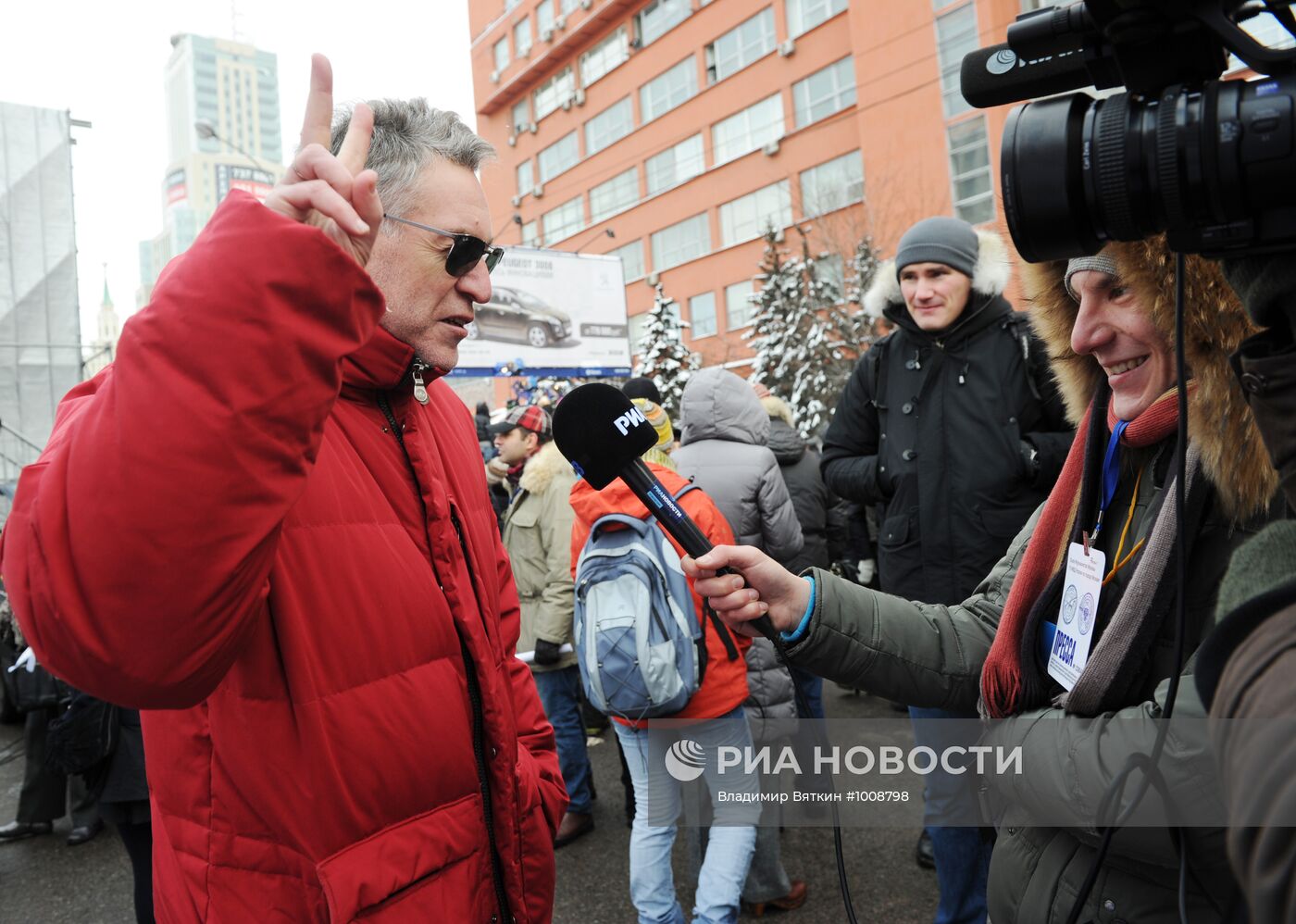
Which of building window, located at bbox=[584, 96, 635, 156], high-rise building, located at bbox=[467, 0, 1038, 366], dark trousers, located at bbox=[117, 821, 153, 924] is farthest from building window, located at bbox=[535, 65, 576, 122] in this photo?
dark trousers, located at bbox=[117, 821, 153, 924]

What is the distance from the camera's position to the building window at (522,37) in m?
40.8

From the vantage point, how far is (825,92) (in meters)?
28.3

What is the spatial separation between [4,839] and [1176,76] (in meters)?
6.52

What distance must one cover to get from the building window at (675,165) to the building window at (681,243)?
155 centimetres

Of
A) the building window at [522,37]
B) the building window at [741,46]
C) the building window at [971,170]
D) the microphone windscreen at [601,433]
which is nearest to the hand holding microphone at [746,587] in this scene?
the microphone windscreen at [601,433]

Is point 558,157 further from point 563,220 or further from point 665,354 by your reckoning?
point 665,354

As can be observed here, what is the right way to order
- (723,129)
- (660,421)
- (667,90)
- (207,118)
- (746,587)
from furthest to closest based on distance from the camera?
(207,118) < (667,90) < (723,129) < (660,421) < (746,587)

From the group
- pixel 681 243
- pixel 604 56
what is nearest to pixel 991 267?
pixel 681 243

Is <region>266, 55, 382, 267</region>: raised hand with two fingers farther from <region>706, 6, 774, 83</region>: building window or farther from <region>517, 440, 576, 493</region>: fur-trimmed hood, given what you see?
<region>706, 6, 774, 83</region>: building window

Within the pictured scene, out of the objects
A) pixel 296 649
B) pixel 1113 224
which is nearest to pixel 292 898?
pixel 296 649

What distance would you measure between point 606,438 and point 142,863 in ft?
8.98

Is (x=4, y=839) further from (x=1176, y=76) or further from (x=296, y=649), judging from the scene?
(x=1176, y=76)

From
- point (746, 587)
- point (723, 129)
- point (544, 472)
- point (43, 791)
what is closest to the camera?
point (746, 587)

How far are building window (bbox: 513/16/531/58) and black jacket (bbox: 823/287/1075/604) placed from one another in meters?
41.4
